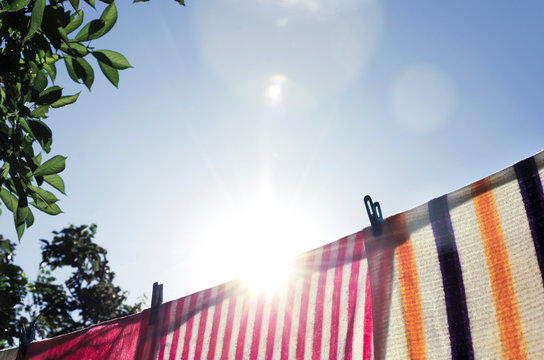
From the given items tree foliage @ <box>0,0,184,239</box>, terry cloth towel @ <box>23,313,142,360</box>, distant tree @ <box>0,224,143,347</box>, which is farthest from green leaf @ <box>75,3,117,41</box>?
distant tree @ <box>0,224,143,347</box>

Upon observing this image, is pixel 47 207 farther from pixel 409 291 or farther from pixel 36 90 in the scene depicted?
pixel 409 291

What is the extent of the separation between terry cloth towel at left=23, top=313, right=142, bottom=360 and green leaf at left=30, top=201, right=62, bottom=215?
1.06 metres

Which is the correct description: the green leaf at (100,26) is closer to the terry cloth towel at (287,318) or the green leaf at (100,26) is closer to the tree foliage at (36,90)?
the tree foliage at (36,90)

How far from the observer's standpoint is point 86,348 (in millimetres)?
2619

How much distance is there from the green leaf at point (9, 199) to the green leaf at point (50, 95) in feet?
1.44

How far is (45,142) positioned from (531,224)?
1749mm

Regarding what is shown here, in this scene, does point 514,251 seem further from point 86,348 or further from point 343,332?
point 86,348

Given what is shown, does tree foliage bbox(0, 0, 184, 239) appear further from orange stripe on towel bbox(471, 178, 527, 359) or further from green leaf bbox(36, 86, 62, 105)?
orange stripe on towel bbox(471, 178, 527, 359)

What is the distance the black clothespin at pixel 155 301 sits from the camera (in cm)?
247

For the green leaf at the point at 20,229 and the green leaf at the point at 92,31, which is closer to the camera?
the green leaf at the point at 92,31

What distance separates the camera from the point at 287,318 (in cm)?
191

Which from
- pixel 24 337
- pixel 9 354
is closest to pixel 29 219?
pixel 24 337

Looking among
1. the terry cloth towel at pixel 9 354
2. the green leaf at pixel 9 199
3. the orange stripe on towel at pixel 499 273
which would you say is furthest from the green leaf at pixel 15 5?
the terry cloth towel at pixel 9 354

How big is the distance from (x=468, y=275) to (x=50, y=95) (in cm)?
164
